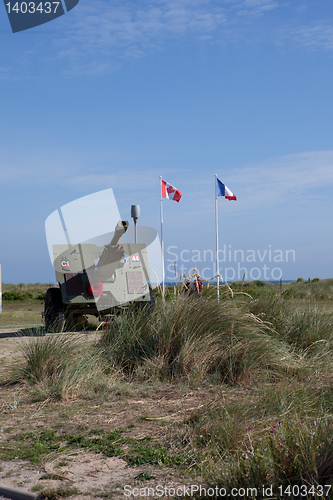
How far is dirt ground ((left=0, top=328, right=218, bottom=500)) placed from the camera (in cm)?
319

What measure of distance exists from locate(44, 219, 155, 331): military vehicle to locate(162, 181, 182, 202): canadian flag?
189 inches

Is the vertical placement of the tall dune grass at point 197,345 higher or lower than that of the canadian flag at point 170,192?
lower

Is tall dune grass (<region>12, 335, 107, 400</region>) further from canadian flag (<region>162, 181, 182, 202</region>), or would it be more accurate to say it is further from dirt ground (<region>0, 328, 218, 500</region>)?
canadian flag (<region>162, 181, 182, 202</region>)

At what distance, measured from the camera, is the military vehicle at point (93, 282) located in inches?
428

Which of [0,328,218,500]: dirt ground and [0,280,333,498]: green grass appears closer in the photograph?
[0,280,333,498]: green grass

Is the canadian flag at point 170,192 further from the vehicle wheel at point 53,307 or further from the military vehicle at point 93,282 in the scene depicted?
the vehicle wheel at point 53,307

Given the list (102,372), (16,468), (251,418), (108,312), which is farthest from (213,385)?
(108,312)

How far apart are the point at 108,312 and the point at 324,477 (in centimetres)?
889

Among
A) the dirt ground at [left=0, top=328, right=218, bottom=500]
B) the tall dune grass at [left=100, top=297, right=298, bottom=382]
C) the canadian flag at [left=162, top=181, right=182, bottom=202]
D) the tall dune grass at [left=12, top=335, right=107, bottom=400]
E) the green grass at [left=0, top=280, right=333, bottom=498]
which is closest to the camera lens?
the green grass at [left=0, top=280, right=333, bottom=498]

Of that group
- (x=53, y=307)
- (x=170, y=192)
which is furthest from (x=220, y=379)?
(x=170, y=192)

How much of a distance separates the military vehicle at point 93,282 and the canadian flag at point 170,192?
4795 millimetres

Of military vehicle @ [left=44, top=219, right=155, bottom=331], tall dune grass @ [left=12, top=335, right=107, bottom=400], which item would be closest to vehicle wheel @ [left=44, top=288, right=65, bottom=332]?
military vehicle @ [left=44, top=219, right=155, bottom=331]

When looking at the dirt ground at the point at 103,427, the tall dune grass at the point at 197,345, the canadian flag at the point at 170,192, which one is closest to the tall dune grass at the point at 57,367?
the dirt ground at the point at 103,427

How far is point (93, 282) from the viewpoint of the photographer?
1105 centimetres
